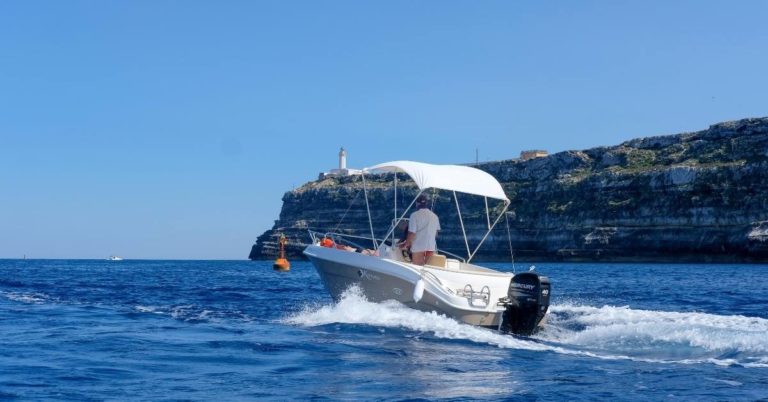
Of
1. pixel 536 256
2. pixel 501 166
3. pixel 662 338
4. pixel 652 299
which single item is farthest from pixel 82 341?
pixel 501 166

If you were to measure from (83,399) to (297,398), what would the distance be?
234 cm

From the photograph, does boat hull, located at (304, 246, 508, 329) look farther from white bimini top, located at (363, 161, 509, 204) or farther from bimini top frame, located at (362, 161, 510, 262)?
white bimini top, located at (363, 161, 509, 204)

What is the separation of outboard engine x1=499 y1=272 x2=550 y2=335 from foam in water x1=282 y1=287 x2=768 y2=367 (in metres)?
0.34

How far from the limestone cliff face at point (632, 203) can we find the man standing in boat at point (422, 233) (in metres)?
60.3

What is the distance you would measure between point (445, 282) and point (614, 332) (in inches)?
136

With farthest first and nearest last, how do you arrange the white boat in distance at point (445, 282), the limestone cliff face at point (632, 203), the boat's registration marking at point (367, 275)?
1. the limestone cliff face at point (632, 203)
2. the boat's registration marking at point (367, 275)
3. the white boat in distance at point (445, 282)

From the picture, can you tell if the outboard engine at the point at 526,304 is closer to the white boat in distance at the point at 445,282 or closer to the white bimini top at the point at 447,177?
the white boat in distance at the point at 445,282

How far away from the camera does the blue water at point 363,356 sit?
9.43m

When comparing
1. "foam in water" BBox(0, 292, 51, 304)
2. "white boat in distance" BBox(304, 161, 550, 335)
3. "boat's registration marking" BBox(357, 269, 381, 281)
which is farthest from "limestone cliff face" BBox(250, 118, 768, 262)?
"boat's registration marking" BBox(357, 269, 381, 281)

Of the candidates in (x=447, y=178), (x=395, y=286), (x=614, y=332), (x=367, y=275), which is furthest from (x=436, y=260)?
(x=614, y=332)

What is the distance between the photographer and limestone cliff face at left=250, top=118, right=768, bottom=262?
84.4 m

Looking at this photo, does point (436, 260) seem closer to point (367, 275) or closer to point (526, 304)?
point (367, 275)

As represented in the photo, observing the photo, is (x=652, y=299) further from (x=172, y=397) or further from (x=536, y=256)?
(x=536, y=256)

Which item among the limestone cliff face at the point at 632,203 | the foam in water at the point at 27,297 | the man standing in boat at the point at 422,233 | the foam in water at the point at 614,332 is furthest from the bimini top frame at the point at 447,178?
the limestone cliff face at the point at 632,203
